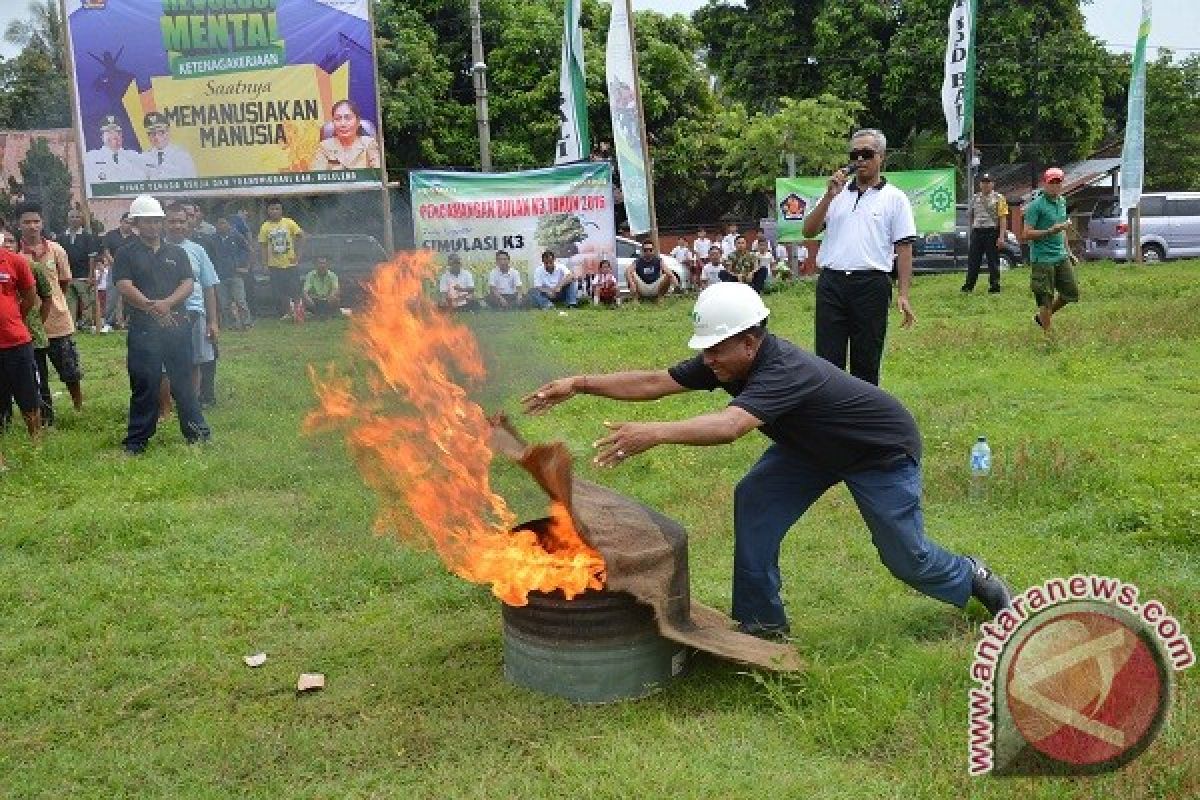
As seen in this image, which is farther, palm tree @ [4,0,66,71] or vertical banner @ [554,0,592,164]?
palm tree @ [4,0,66,71]

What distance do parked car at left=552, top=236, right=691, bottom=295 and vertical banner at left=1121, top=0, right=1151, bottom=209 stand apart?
28.8ft

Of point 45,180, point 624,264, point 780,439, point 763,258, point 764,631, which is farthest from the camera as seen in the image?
point 45,180

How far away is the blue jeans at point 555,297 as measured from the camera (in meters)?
19.2

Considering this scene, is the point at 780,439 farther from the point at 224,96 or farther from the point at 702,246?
the point at 702,246

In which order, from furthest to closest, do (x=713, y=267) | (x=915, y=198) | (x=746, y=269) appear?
1. (x=915, y=198)
2. (x=713, y=267)
3. (x=746, y=269)

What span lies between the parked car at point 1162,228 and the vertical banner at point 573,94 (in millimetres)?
13682

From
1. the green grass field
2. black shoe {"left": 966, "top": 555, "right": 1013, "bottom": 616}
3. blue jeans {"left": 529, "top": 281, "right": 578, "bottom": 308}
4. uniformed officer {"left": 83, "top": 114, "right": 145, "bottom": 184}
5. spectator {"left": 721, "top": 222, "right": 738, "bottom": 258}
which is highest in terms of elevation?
uniformed officer {"left": 83, "top": 114, "right": 145, "bottom": 184}

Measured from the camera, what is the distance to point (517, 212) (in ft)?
65.1

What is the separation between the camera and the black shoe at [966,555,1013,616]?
193 inches

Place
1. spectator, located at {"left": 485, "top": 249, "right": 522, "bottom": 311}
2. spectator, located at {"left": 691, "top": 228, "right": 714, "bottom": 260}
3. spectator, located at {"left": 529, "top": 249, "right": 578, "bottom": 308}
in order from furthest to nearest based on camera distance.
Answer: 1. spectator, located at {"left": 691, "top": 228, "right": 714, "bottom": 260}
2. spectator, located at {"left": 529, "top": 249, "right": 578, "bottom": 308}
3. spectator, located at {"left": 485, "top": 249, "right": 522, "bottom": 311}

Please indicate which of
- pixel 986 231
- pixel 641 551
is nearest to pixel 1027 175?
pixel 986 231

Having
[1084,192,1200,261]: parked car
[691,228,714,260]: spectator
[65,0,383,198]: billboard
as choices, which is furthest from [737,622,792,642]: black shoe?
[1084,192,1200,261]: parked car

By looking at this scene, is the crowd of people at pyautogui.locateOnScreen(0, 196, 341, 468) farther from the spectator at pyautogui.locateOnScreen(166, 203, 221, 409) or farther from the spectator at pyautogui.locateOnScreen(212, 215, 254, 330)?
the spectator at pyautogui.locateOnScreen(212, 215, 254, 330)

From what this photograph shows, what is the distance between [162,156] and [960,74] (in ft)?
51.3
